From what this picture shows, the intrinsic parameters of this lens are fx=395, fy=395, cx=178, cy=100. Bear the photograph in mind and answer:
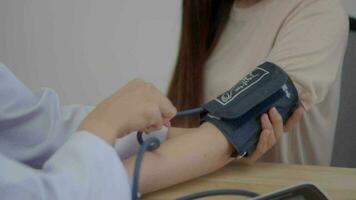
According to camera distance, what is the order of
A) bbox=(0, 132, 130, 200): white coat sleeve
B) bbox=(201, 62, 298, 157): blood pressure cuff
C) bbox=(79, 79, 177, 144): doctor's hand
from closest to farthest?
bbox=(0, 132, 130, 200): white coat sleeve → bbox=(79, 79, 177, 144): doctor's hand → bbox=(201, 62, 298, 157): blood pressure cuff

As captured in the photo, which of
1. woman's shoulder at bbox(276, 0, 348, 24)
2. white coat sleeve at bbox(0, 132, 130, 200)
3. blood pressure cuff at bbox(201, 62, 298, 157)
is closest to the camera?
white coat sleeve at bbox(0, 132, 130, 200)

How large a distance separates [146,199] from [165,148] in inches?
3.7

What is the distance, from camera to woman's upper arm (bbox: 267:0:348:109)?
80 centimetres

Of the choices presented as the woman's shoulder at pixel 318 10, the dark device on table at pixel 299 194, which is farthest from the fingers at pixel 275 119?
the woman's shoulder at pixel 318 10

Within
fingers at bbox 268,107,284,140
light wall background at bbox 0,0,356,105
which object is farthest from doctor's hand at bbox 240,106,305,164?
light wall background at bbox 0,0,356,105

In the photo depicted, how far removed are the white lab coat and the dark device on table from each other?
0.20 metres

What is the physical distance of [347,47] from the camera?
41.6 inches

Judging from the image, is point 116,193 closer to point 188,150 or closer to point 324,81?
point 188,150

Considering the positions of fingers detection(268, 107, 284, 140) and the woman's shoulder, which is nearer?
fingers detection(268, 107, 284, 140)

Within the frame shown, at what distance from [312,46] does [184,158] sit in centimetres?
39

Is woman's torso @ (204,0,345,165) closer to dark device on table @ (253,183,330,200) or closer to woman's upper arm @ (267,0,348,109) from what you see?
woman's upper arm @ (267,0,348,109)

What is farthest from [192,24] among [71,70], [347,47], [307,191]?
[71,70]

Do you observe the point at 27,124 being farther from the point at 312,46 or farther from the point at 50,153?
the point at 312,46

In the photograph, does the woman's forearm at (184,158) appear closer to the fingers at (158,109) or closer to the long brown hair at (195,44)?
the fingers at (158,109)
